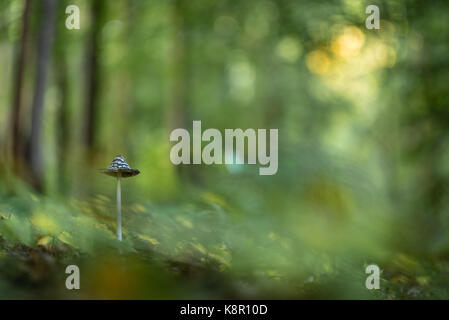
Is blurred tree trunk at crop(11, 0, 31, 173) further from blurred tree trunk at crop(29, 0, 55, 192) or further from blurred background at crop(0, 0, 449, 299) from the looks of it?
blurred tree trunk at crop(29, 0, 55, 192)

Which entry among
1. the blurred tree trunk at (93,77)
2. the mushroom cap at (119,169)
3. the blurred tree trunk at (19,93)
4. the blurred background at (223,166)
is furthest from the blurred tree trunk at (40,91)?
the mushroom cap at (119,169)

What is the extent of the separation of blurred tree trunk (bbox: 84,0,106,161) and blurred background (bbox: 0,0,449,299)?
3 cm

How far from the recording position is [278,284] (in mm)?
2205

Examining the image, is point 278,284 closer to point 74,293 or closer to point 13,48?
point 74,293

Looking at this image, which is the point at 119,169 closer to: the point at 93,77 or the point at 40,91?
the point at 40,91

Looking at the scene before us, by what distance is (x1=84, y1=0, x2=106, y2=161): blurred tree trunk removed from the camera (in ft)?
19.4

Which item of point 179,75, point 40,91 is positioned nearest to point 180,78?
point 179,75

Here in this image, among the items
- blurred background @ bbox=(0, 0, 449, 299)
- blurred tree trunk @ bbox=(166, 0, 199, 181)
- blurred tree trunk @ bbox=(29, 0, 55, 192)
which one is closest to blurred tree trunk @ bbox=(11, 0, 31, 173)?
blurred background @ bbox=(0, 0, 449, 299)

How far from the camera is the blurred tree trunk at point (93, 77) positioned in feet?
19.4

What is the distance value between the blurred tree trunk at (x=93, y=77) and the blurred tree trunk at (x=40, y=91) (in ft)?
5.89

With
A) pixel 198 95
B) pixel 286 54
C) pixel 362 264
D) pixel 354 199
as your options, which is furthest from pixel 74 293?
pixel 286 54

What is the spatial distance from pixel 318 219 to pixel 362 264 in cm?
240

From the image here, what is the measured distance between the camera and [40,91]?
3.74 m

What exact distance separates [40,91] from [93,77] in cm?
242
